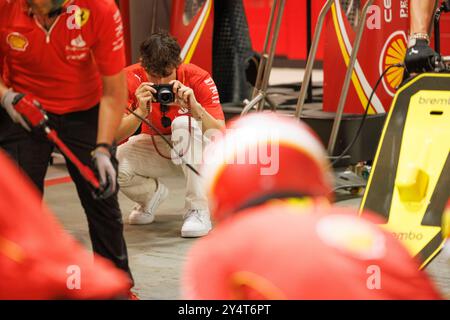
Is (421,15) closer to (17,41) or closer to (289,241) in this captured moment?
(17,41)

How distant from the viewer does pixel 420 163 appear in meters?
4.49

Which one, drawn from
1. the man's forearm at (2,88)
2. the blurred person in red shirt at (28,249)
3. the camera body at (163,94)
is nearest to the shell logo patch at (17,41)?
the man's forearm at (2,88)

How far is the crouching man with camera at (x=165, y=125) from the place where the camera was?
5.48 meters

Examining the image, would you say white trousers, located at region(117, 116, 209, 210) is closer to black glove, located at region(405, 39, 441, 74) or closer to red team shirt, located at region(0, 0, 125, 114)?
black glove, located at region(405, 39, 441, 74)

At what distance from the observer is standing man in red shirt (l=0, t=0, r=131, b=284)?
383 centimetres

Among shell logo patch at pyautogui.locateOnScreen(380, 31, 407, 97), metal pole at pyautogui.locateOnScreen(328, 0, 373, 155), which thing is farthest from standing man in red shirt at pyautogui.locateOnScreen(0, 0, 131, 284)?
shell logo patch at pyautogui.locateOnScreen(380, 31, 407, 97)

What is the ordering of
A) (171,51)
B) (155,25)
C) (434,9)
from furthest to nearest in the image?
(155,25) < (171,51) < (434,9)

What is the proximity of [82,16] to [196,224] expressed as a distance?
7.17 feet

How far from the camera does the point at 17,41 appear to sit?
3902 mm

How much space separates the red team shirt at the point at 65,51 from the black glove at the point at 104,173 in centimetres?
27

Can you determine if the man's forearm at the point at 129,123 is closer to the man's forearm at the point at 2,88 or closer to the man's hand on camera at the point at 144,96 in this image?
the man's hand on camera at the point at 144,96

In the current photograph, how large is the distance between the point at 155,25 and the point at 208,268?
636 centimetres
